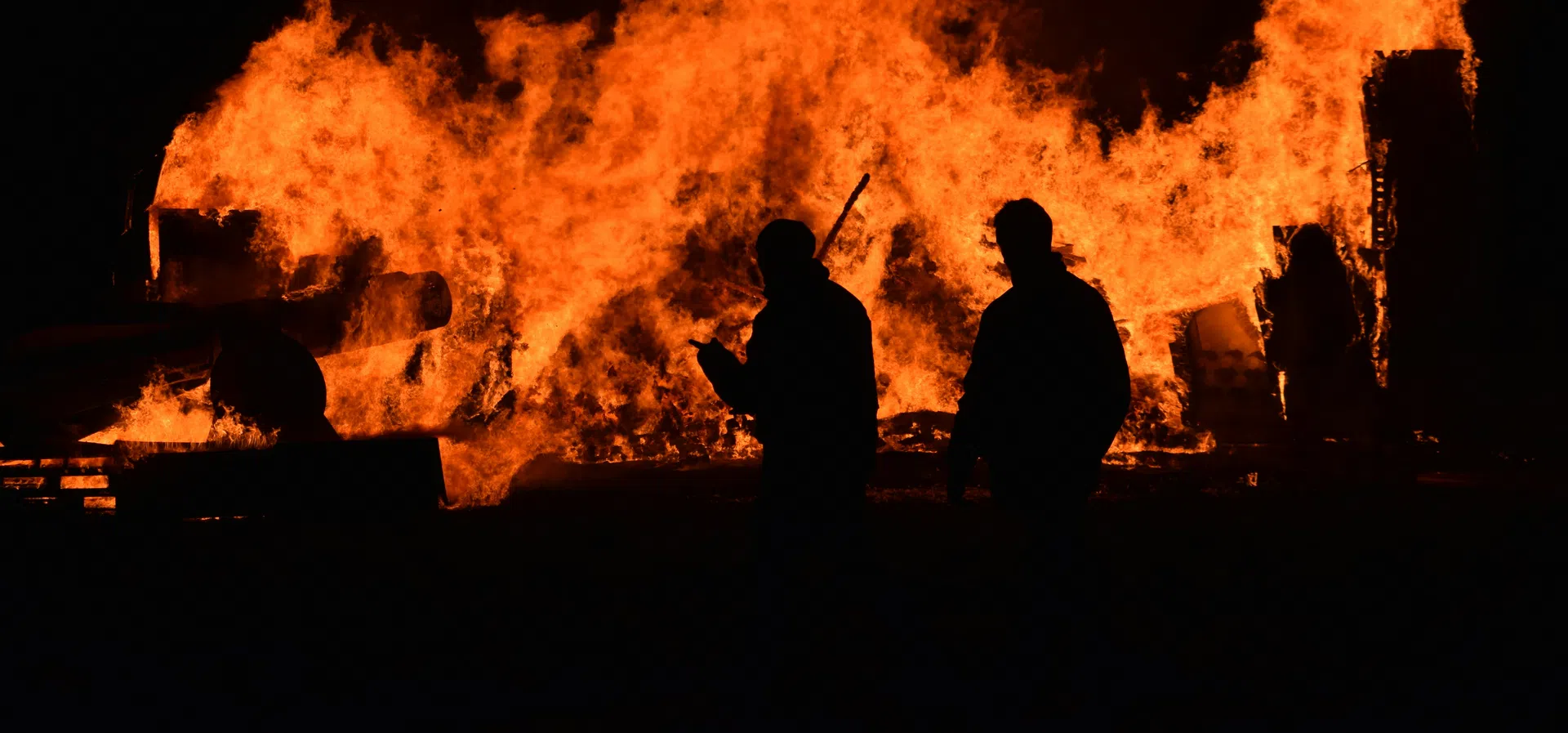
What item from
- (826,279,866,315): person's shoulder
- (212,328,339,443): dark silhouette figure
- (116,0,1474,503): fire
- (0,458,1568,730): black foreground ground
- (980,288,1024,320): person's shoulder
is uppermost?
(116,0,1474,503): fire

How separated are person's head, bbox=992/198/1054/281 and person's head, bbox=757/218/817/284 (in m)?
0.66

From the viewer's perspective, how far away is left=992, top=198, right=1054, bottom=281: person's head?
333 cm

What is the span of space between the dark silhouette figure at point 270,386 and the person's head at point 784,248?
431 centimetres

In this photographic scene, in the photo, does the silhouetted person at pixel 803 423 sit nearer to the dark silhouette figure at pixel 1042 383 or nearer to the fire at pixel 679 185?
the dark silhouette figure at pixel 1042 383

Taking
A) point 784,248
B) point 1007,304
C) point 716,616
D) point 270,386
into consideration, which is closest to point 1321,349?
point 1007,304

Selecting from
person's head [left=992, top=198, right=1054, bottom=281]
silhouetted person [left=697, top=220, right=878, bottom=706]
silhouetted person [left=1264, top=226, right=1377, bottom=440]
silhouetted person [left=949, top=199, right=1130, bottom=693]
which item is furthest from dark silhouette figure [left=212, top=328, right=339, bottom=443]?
silhouetted person [left=1264, top=226, right=1377, bottom=440]

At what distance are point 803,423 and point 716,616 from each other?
138cm

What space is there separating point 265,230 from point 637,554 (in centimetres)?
438

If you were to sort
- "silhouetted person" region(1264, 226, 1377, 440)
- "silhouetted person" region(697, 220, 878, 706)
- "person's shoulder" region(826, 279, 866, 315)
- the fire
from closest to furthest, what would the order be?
"silhouetted person" region(697, 220, 878, 706) < "person's shoulder" region(826, 279, 866, 315) < "silhouetted person" region(1264, 226, 1377, 440) < the fire

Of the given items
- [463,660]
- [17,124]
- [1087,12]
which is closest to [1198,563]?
[463,660]

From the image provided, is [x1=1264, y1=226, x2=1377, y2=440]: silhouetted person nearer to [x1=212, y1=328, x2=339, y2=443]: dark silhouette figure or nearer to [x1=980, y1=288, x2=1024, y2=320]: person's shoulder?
[x1=980, y1=288, x2=1024, y2=320]: person's shoulder

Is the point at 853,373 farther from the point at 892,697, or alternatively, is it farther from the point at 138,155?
the point at 138,155

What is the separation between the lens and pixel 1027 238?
3338mm

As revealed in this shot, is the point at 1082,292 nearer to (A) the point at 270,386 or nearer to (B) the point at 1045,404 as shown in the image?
(B) the point at 1045,404
